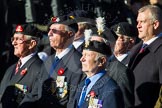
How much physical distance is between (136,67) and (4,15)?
4209 mm

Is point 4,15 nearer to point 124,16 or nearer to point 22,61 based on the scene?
point 124,16

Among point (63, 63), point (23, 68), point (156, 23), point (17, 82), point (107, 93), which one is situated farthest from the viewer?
point (23, 68)

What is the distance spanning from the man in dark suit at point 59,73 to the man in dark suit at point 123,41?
0.54 meters

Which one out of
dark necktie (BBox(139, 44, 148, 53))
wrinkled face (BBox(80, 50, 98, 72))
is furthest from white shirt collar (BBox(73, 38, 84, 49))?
wrinkled face (BBox(80, 50, 98, 72))

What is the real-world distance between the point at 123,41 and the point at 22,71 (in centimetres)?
131

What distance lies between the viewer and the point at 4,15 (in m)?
10.3

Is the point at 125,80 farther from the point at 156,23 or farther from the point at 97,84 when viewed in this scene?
the point at 156,23

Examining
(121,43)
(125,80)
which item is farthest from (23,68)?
(125,80)

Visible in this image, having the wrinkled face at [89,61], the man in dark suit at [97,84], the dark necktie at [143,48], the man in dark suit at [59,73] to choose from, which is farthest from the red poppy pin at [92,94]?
the dark necktie at [143,48]

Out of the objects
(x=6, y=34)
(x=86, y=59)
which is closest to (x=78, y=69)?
(x=86, y=59)

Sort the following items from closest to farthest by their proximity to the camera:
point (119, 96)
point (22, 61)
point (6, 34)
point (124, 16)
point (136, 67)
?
point (119, 96) < point (136, 67) < point (22, 61) < point (124, 16) < point (6, 34)

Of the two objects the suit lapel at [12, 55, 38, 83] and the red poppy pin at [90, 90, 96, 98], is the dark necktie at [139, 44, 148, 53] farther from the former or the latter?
the suit lapel at [12, 55, 38, 83]

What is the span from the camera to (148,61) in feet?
21.5

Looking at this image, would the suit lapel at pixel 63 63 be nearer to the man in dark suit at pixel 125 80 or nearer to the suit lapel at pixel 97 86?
the man in dark suit at pixel 125 80
